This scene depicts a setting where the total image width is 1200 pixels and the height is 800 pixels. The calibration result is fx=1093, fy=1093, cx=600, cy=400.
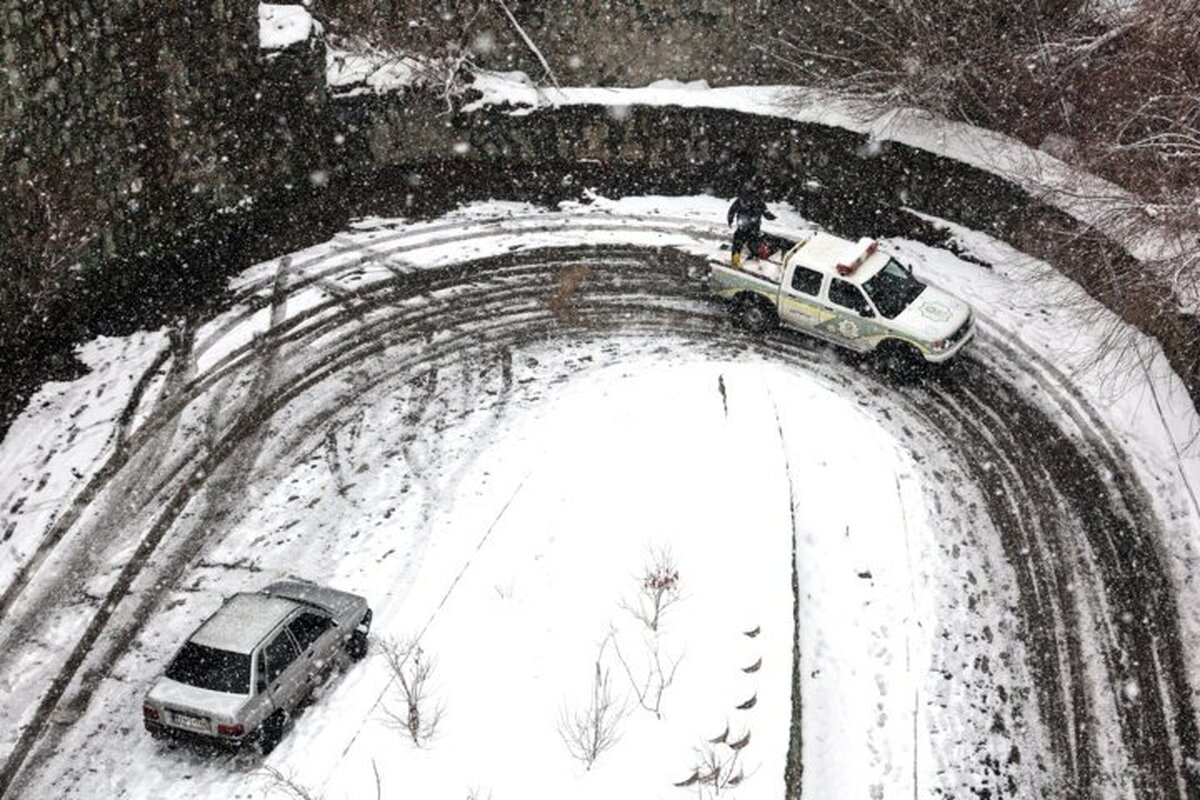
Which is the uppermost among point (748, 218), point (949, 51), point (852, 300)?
point (949, 51)

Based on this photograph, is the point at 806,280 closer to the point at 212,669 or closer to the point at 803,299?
the point at 803,299

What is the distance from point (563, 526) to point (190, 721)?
16.8 feet

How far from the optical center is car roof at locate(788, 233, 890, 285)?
1752 cm

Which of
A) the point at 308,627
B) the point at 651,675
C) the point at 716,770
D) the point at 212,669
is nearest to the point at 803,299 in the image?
the point at 651,675

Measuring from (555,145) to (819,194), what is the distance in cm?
561

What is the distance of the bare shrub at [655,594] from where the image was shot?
12.5 metres

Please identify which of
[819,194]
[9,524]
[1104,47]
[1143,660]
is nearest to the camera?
[1143,660]

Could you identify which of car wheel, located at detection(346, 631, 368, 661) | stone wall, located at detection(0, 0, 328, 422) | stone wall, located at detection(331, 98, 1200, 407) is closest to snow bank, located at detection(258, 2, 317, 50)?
stone wall, located at detection(0, 0, 328, 422)

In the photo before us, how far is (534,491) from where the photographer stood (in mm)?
15156

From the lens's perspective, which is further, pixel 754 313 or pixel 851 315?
pixel 754 313

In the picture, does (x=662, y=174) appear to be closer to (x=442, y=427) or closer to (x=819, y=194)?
(x=819, y=194)

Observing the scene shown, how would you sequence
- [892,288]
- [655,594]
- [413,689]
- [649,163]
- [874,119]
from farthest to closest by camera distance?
[649,163] < [874,119] < [892,288] < [655,594] < [413,689]

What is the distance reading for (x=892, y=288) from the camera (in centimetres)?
1762

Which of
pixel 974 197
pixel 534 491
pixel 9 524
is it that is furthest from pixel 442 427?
pixel 974 197
